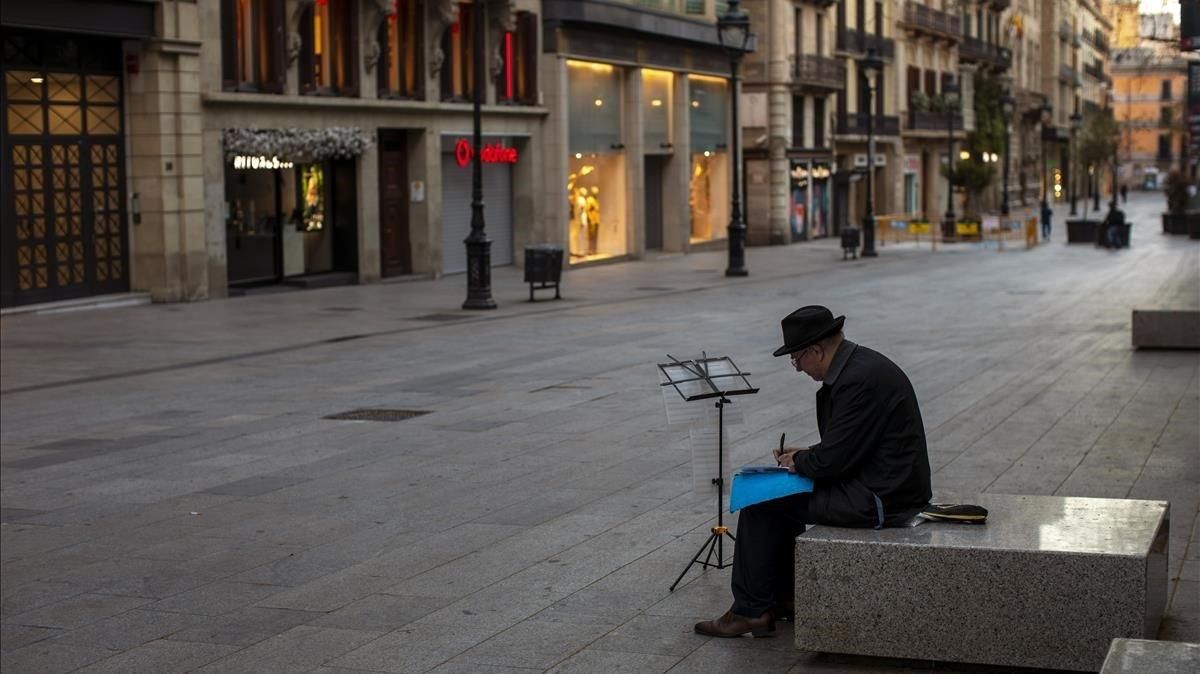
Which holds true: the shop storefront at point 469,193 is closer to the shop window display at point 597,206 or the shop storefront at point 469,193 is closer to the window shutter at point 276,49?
the shop window display at point 597,206

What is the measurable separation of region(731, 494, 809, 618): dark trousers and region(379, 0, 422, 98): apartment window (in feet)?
90.7

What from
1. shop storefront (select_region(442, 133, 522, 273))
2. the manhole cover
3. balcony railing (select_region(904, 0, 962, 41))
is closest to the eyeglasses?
the manhole cover

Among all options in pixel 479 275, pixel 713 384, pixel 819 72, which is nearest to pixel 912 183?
pixel 819 72

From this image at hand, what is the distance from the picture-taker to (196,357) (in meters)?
20.1

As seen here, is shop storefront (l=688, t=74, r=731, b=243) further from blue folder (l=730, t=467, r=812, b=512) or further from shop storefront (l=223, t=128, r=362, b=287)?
blue folder (l=730, t=467, r=812, b=512)

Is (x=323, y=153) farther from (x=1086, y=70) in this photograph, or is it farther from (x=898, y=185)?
(x=1086, y=70)

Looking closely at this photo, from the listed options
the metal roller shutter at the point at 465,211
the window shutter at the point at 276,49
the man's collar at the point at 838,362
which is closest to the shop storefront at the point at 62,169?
the window shutter at the point at 276,49

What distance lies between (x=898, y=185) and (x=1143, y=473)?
61.7 meters

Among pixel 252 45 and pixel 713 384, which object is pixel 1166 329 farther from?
pixel 252 45

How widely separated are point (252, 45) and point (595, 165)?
1435 cm

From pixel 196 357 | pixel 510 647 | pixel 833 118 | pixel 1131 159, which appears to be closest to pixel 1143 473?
pixel 510 647

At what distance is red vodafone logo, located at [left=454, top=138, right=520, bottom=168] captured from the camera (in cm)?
3662

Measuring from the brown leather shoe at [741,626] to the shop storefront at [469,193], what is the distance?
2938 centimetres

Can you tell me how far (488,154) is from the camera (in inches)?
1483
